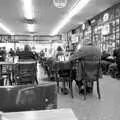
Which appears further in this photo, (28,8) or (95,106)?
(28,8)

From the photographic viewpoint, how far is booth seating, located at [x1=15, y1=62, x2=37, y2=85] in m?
4.81

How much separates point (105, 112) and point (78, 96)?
1.31m

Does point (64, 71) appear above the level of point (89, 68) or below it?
below

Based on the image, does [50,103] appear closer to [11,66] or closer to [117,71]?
[11,66]

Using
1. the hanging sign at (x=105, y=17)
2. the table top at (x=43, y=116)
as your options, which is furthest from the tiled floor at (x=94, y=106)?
the hanging sign at (x=105, y=17)

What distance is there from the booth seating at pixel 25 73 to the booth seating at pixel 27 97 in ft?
12.7

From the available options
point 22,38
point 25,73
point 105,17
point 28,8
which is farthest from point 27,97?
point 22,38

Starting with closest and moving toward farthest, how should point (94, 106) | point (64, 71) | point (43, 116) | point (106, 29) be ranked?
point (43, 116) → point (94, 106) → point (64, 71) → point (106, 29)

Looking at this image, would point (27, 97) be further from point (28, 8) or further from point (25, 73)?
point (28, 8)

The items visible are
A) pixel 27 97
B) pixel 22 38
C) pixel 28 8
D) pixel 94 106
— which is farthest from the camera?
pixel 22 38

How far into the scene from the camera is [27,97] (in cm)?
98

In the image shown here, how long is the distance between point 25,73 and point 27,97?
400 centimetres

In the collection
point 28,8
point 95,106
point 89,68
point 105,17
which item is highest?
point 28,8

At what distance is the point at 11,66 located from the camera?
17.4 feet
